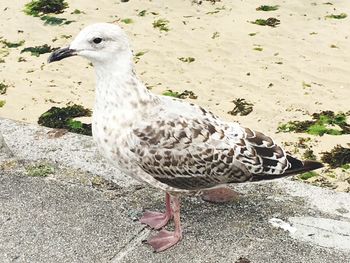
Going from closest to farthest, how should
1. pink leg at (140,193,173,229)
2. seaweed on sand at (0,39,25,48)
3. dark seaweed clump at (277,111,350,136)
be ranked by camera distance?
pink leg at (140,193,173,229) → dark seaweed clump at (277,111,350,136) → seaweed on sand at (0,39,25,48)

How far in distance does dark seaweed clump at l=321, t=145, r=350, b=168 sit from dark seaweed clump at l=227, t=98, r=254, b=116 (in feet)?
3.61

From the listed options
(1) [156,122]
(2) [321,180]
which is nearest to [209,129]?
(1) [156,122]

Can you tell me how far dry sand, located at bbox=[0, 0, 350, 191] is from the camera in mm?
7125

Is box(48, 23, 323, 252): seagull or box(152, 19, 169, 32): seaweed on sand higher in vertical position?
box(48, 23, 323, 252): seagull

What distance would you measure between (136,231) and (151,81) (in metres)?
3.44

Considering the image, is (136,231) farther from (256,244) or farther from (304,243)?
(304,243)

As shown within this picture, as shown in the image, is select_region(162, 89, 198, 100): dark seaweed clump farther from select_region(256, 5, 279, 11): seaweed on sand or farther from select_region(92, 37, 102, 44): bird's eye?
select_region(92, 37, 102, 44): bird's eye

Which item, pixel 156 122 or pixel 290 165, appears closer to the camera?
pixel 156 122

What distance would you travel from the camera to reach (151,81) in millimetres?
7629

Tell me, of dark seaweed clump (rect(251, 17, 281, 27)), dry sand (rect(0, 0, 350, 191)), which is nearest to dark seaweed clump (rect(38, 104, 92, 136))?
dry sand (rect(0, 0, 350, 191))

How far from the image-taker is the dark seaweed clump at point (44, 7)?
9.55 m

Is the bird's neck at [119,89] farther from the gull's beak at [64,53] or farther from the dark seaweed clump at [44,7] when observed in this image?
the dark seaweed clump at [44,7]

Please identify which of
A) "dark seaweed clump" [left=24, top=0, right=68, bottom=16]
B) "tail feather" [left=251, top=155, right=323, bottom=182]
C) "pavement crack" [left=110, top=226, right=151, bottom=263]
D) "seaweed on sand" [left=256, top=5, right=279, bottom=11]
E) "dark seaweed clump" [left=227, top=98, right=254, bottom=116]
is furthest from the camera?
"dark seaweed clump" [left=24, top=0, right=68, bottom=16]

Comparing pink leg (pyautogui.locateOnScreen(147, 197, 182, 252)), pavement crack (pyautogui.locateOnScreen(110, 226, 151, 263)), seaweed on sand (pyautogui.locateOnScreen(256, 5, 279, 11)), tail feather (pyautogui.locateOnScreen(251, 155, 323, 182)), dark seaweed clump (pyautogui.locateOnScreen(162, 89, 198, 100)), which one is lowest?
dark seaweed clump (pyautogui.locateOnScreen(162, 89, 198, 100))
